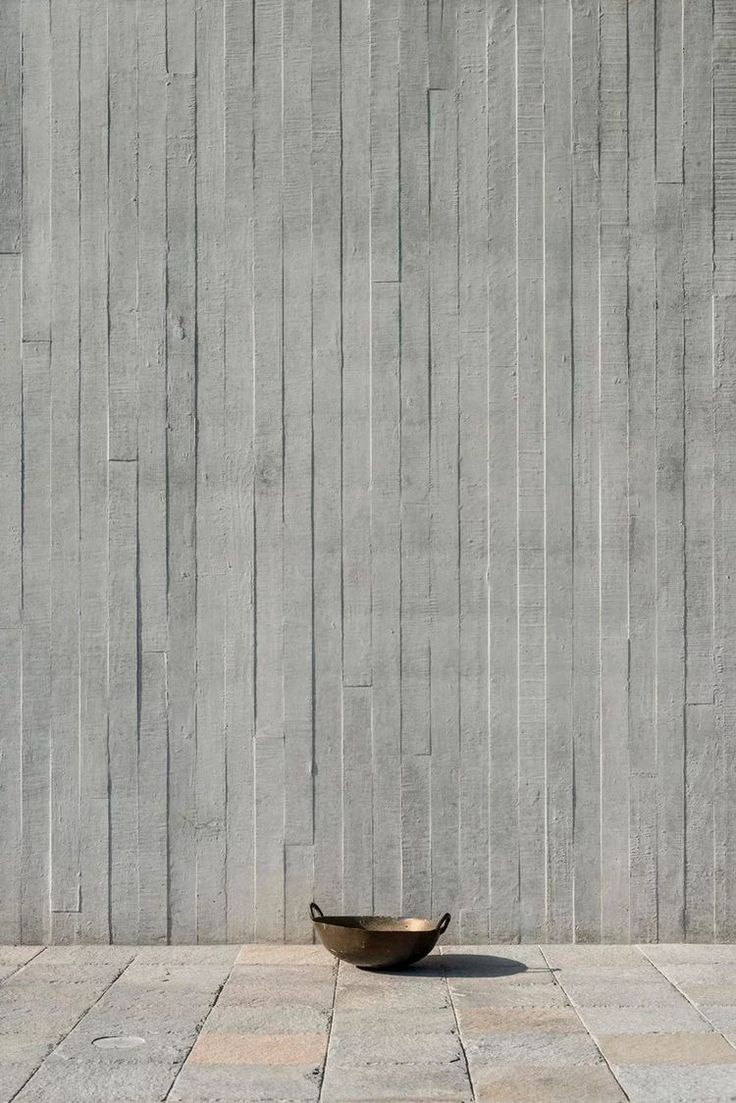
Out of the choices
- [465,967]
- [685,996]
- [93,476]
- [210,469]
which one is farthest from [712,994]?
[93,476]

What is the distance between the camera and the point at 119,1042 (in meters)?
2.99

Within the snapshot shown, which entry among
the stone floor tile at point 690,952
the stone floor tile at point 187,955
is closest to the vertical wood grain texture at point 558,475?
the stone floor tile at point 690,952

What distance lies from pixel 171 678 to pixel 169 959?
0.87 metres

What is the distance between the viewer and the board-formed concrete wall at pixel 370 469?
3.96 meters

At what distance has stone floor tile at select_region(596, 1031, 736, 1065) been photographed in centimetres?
286

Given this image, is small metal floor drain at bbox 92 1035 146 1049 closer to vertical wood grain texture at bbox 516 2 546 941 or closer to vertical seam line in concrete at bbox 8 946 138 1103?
vertical seam line in concrete at bbox 8 946 138 1103

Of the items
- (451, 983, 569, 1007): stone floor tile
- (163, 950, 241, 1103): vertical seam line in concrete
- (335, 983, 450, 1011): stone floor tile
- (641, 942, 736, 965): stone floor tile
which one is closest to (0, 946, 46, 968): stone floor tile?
(163, 950, 241, 1103): vertical seam line in concrete

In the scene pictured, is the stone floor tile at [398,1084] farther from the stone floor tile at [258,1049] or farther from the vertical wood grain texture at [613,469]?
the vertical wood grain texture at [613,469]

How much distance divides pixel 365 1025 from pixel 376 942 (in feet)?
1.36

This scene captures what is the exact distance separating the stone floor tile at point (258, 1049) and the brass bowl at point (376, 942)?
501mm

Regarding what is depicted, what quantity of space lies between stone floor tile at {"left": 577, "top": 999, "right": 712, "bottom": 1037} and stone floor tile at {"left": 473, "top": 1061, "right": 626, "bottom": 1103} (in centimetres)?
25

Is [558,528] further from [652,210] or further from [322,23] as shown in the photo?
Answer: [322,23]

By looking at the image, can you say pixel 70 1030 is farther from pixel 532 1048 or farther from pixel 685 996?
pixel 685 996

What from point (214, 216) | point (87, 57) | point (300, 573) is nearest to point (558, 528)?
point (300, 573)
